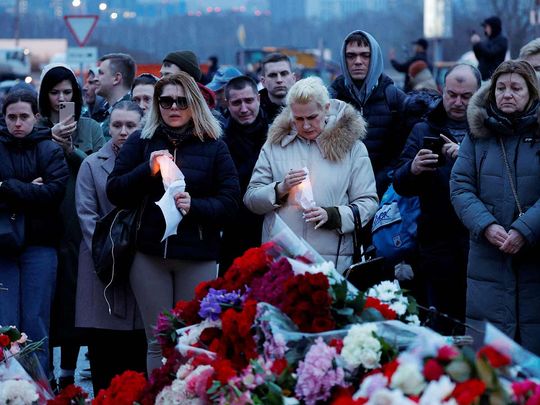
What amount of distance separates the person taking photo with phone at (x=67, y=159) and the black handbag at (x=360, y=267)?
190cm

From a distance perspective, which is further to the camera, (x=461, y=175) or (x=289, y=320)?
(x=461, y=175)

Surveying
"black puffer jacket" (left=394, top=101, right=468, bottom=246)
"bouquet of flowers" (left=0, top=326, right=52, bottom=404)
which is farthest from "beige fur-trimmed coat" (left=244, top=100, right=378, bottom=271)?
"bouquet of flowers" (left=0, top=326, right=52, bottom=404)

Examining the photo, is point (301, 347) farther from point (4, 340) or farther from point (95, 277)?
point (95, 277)

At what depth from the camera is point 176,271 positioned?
8117 mm

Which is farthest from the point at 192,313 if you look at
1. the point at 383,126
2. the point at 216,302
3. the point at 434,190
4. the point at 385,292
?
the point at 383,126

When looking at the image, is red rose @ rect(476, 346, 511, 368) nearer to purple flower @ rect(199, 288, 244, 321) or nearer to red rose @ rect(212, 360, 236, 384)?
red rose @ rect(212, 360, 236, 384)

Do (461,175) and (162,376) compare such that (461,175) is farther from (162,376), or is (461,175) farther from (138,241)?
(162,376)

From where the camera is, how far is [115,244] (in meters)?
8.09

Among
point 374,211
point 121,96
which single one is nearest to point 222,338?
point 374,211

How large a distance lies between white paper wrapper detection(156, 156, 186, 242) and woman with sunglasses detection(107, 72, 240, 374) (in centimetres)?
8

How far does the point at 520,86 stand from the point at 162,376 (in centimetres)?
316

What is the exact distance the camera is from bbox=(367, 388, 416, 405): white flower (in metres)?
4.34

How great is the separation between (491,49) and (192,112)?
11100 millimetres

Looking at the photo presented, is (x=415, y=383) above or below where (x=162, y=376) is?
above
